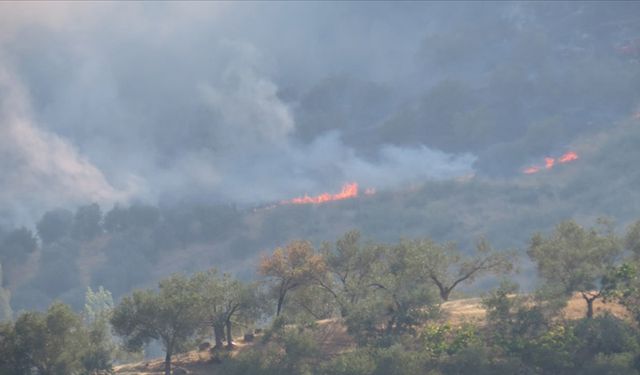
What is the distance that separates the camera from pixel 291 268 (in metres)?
118

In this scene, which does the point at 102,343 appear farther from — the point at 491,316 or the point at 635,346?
the point at 635,346

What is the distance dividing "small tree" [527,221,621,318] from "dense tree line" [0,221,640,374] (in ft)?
0.54

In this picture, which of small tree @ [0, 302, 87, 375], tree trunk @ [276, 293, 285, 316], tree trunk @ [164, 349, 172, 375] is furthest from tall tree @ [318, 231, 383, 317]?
small tree @ [0, 302, 87, 375]

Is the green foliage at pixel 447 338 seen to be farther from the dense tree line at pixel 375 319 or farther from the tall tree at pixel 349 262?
the tall tree at pixel 349 262

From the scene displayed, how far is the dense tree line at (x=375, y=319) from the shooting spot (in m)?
100

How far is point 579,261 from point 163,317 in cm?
5639

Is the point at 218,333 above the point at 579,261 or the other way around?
the other way around

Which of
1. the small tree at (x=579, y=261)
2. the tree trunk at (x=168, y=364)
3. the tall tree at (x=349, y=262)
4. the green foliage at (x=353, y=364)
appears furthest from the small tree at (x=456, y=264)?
the tree trunk at (x=168, y=364)

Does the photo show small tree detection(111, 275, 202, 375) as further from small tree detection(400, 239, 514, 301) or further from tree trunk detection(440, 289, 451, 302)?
tree trunk detection(440, 289, 451, 302)

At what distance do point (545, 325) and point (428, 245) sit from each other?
24454 millimetres

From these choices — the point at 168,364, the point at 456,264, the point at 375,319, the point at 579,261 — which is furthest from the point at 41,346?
the point at 579,261

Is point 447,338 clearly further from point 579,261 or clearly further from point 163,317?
point 163,317

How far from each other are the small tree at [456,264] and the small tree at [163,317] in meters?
33.5

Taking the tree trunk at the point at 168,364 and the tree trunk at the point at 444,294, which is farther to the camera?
the tree trunk at the point at 444,294
